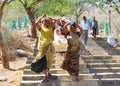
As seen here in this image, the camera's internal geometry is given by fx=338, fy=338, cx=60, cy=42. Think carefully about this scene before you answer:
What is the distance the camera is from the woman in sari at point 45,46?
891 centimetres

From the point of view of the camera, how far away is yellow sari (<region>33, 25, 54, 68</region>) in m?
8.95

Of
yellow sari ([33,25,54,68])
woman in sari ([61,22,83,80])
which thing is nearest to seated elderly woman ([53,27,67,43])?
woman in sari ([61,22,83,80])

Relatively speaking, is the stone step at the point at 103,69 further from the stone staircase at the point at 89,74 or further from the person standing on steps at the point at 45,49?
the person standing on steps at the point at 45,49

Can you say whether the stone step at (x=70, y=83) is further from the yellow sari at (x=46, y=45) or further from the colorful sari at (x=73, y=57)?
the yellow sari at (x=46, y=45)

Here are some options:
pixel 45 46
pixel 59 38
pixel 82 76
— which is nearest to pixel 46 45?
pixel 45 46

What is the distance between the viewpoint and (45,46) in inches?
354

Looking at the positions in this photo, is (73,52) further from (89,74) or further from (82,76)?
(89,74)

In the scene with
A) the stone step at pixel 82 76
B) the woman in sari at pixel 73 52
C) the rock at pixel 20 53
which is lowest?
the stone step at pixel 82 76

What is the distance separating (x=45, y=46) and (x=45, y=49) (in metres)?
0.08

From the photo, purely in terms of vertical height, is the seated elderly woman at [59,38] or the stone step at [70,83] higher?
the seated elderly woman at [59,38]

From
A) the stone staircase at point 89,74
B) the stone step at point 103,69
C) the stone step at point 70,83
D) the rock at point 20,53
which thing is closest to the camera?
the stone step at point 70,83

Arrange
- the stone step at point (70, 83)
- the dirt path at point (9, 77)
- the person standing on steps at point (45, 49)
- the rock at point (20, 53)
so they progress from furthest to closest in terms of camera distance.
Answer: the rock at point (20, 53) < the dirt path at point (9, 77) < the stone step at point (70, 83) < the person standing on steps at point (45, 49)

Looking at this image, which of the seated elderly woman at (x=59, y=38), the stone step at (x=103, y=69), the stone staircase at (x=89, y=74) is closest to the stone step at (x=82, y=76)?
the stone staircase at (x=89, y=74)

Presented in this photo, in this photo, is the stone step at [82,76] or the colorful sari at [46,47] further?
the stone step at [82,76]
